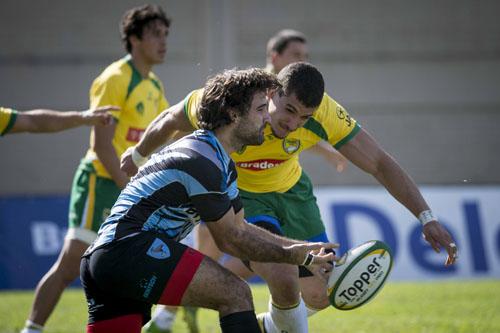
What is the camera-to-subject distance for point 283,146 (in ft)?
19.0

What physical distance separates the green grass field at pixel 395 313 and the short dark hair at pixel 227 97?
11.1 feet

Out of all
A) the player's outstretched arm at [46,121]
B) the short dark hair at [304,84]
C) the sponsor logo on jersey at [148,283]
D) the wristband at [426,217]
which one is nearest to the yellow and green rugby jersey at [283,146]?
the short dark hair at [304,84]

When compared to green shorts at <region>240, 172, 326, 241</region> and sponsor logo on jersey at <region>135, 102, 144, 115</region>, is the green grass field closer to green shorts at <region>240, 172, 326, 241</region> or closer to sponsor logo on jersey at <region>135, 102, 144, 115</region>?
green shorts at <region>240, 172, 326, 241</region>

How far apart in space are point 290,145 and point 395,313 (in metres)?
3.51

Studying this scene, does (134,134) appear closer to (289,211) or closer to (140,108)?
(140,108)

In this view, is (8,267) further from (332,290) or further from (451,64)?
(451,64)

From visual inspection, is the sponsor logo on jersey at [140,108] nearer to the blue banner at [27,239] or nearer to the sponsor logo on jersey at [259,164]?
the sponsor logo on jersey at [259,164]

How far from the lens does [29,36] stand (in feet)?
56.6

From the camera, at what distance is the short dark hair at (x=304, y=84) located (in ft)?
17.3

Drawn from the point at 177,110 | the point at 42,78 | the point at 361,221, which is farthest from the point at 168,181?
the point at 42,78

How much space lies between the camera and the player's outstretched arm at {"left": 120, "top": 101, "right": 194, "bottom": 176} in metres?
5.58

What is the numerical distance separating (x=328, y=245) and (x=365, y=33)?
13.7m

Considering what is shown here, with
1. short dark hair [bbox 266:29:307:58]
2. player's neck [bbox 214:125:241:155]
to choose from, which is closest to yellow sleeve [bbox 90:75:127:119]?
short dark hair [bbox 266:29:307:58]

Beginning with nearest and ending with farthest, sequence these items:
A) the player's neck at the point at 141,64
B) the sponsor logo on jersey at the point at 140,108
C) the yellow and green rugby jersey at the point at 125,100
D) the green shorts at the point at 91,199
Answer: the green shorts at the point at 91,199 < the yellow and green rugby jersey at the point at 125,100 < the sponsor logo on jersey at the point at 140,108 < the player's neck at the point at 141,64
